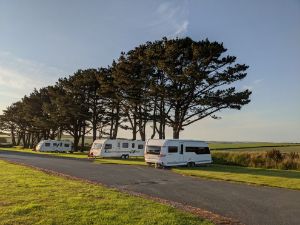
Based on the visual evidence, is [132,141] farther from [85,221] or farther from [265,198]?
[85,221]

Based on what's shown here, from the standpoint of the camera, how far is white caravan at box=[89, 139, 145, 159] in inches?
1727

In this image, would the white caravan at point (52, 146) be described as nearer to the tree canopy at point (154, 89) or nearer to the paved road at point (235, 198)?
the tree canopy at point (154, 89)

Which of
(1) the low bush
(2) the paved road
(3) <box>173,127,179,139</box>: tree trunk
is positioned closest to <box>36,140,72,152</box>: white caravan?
(3) <box>173,127,179,139</box>: tree trunk

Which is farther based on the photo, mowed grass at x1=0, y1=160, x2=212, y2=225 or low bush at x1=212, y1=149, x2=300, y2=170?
low bush at x1=212, y1=149, x2=300, y2=170

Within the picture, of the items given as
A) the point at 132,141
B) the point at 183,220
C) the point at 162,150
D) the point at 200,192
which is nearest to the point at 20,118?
the point at 132,141

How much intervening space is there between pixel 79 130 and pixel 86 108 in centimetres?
787

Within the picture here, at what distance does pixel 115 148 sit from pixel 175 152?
13.3 meters

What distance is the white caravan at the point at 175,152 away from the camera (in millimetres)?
32219

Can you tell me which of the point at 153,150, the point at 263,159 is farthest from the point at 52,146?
the point at 263,159

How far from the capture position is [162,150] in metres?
32.2

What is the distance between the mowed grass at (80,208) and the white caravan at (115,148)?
28098 millimetres

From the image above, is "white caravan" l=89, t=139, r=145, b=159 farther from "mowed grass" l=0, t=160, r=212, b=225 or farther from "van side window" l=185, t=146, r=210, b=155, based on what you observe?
"mowed grass" l=0, t=160, r=212, b=225

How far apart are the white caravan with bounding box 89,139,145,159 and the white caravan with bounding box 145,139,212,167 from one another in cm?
1097

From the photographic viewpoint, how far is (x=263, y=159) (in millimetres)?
35469
